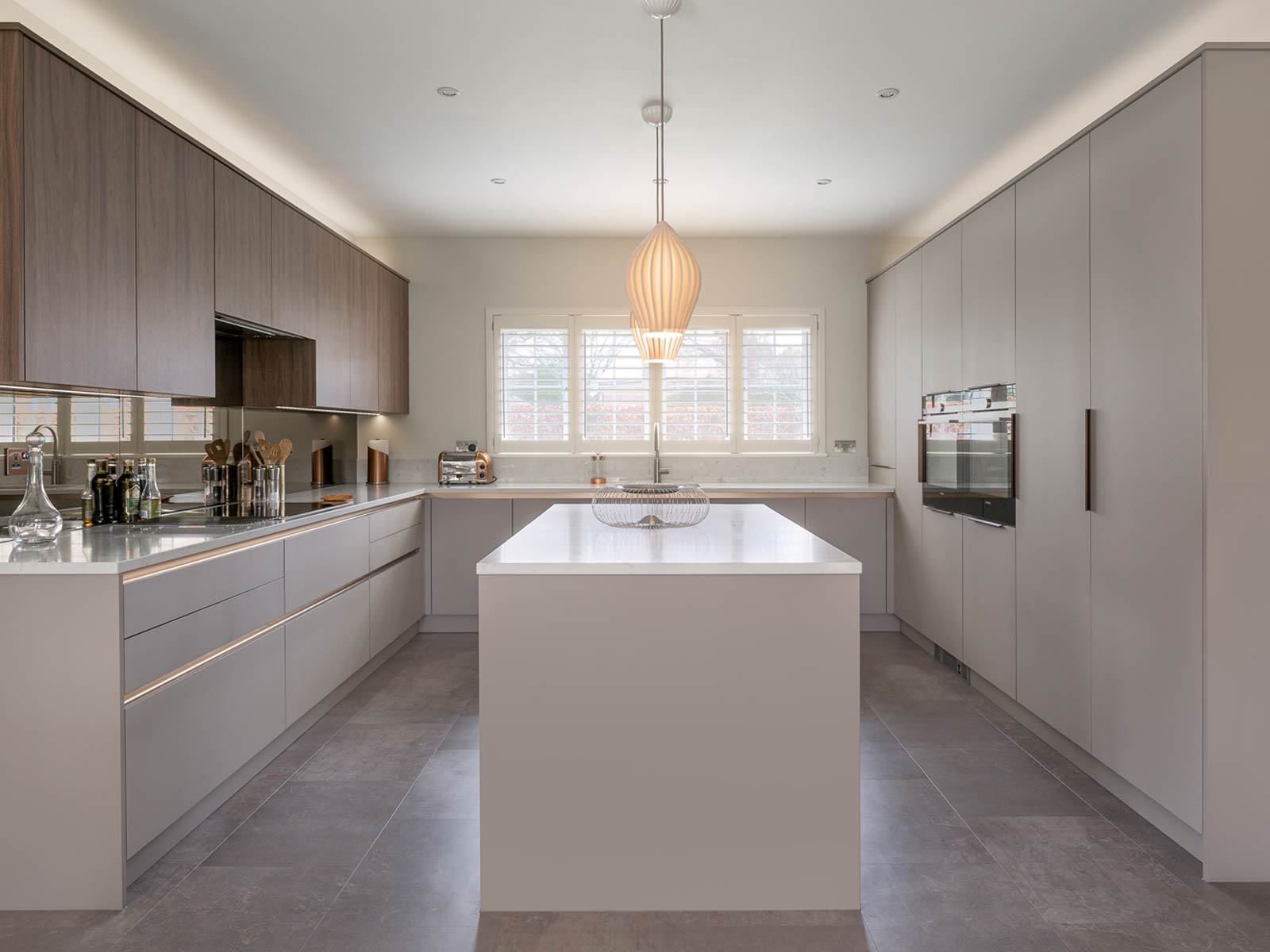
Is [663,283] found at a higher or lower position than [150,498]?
higher

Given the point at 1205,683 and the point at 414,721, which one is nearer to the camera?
the point at 1205,683

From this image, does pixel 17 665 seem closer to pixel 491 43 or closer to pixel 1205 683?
pixel 491 43

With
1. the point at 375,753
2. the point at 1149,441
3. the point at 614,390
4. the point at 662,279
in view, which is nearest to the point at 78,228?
the point at 662,279

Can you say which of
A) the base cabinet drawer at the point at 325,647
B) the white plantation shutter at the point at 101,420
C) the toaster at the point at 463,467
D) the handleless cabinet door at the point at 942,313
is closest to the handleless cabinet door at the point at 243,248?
the white plantation shutter at the point at 101,420

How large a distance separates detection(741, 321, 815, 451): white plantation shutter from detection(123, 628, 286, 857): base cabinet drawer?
3494 millimetres

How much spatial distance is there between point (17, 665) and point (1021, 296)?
358 cm

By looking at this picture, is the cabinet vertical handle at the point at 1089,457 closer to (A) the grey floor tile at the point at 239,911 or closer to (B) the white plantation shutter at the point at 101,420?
(A) the grey floor tile at the point at 239,911

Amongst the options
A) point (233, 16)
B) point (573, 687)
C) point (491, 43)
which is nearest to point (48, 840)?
point (573, 687)

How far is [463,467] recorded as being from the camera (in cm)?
519

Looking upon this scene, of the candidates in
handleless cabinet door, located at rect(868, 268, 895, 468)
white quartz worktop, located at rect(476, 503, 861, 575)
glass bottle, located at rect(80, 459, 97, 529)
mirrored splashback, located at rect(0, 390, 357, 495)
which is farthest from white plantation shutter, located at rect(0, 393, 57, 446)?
handleless cabinet door, located at rect(868, 268, 895, 468)

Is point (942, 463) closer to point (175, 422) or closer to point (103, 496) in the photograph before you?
point (175, 422)

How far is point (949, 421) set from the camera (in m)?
3.98

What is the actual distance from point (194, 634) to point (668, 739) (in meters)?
1.47

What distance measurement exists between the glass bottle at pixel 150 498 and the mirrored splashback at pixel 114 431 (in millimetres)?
99
